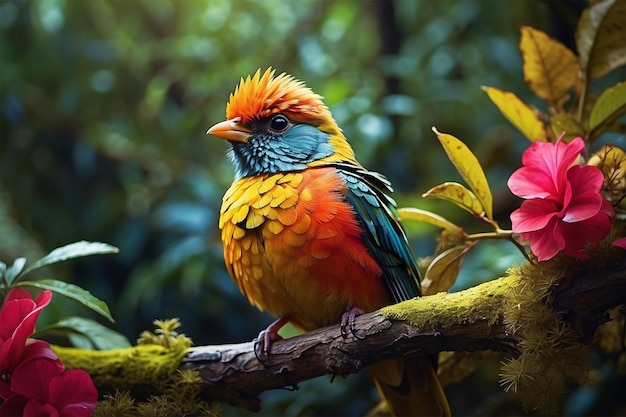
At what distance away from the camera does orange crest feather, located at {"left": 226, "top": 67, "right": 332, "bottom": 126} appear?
1.86 metres

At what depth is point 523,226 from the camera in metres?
1.42

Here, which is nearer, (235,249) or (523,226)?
(523,226)

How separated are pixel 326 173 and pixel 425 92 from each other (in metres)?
1.69

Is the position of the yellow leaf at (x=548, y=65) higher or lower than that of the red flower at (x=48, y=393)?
higher

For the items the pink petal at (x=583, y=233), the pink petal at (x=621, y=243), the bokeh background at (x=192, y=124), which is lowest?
the pink petal at (x=621, y=243)

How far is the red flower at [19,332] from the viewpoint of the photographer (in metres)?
Answer: 1.49

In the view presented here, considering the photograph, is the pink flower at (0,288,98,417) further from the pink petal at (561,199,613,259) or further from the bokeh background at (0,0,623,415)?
the bokeh background at (0,0,623,415)

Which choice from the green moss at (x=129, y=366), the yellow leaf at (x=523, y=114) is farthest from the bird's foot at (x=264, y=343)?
the yellow leaf at (x=523, y=114)

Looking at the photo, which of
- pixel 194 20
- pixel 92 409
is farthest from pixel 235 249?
pixel 194 20

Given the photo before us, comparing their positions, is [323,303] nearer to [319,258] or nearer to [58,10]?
[319,258]

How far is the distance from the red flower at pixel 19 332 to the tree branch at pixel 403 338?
415mm

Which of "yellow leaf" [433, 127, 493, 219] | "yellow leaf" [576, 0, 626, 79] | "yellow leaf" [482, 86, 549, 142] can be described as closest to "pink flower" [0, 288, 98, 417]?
"yellow leaf" [433, 127, 493, 219]

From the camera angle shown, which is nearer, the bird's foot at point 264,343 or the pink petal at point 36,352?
the pink petal at point 36,352

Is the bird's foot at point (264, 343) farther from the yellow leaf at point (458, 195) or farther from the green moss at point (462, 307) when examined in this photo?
the yellow leaf at point (458, 195)
